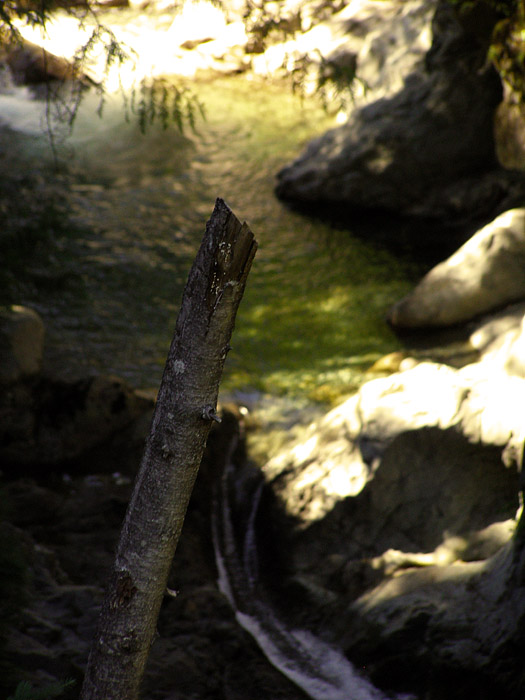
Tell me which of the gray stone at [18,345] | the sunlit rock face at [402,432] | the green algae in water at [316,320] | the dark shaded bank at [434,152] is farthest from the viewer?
the dark shaded bank at [434,152]

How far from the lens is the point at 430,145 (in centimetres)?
859

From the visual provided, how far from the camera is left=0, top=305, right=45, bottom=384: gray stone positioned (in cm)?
503

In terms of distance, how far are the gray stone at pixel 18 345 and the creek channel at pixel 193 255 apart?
835 millimetres

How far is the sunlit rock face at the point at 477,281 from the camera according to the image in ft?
20.6

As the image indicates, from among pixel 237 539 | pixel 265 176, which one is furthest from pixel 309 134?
pixel 237 539

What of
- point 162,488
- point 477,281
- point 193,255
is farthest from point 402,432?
point 193,255

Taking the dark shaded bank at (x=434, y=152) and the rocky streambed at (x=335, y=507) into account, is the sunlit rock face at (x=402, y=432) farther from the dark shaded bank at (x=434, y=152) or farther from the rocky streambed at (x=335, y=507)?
the dark shaded bank at (x=434, y=152)

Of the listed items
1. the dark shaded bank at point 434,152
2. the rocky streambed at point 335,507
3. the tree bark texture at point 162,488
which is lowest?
the rocky streambed at point 335,507

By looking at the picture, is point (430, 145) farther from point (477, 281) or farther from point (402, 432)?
point (402, 432)

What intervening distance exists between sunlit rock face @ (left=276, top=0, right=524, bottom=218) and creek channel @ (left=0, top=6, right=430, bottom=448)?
0.68m

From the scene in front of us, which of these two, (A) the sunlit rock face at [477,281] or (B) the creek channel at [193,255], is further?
(B) the creek channel at [193,255]

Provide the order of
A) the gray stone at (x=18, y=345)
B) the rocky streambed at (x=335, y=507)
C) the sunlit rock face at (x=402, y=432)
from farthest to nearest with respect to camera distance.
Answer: the gray stone at (x=18, y=345) < the sunlit rock face at (x=402, y=432) < the rocky streambed at (x=335, y=507)

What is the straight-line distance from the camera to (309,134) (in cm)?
1125

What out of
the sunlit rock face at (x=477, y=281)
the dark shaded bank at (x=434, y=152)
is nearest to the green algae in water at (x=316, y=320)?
the sunlit rock face at (x=477, y=281)
